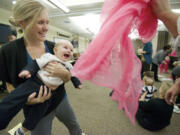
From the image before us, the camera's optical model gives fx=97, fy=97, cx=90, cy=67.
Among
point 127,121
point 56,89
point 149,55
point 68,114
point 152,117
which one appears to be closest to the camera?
point 56,89

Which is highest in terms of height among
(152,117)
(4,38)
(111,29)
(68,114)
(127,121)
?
(4,38)

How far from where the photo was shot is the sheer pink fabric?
381mm

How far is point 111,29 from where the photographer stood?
0.38m

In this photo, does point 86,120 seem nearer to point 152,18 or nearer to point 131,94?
point 131,94

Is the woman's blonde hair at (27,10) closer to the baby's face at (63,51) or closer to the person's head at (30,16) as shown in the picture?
the person's head at (30,16)

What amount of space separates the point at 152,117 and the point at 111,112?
0.68 m

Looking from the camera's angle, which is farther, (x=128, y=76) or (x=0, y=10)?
(x=0, y=10)

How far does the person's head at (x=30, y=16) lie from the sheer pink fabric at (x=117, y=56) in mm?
466

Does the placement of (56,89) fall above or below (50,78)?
below

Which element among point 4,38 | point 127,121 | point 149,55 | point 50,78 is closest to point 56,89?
point 50,78

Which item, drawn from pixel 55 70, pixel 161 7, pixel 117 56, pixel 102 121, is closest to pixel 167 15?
pixel 161 7

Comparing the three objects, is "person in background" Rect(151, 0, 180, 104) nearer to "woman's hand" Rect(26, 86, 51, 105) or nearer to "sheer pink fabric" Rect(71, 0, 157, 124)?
"sheer pink fabric" Rect(71, 0, 157, 124)

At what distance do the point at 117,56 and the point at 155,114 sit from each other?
1482 mm

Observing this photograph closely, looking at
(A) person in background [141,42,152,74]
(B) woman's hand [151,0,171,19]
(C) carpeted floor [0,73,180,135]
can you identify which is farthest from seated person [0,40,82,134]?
(A) person in background [141,42,152,74]
